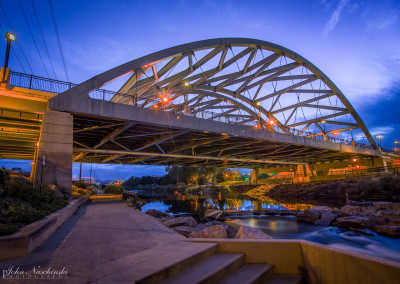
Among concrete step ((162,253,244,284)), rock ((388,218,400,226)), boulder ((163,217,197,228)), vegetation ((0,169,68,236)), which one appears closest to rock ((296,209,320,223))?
rock ((388,218,400,226))

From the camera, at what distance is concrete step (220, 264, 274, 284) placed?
408 centimetres

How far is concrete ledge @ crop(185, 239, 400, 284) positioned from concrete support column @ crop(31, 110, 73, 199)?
12538 mm

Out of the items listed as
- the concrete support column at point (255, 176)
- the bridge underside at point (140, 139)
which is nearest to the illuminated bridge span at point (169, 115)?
the bridge underside at point (140, 139)

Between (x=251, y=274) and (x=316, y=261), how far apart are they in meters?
1.27

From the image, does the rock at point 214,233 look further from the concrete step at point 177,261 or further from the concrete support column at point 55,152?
the concrete support column at point 55,152

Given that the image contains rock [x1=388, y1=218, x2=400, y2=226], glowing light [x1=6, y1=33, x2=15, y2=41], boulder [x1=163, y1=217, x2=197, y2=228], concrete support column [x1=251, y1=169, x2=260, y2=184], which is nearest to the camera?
boulder [x1=163, y1=217, x2=197, y2=228]

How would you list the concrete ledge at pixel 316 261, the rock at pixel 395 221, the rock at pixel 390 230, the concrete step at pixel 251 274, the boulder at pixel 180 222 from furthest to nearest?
the rock at pixel 395 221 < the boulder at pixel 180 222 < the rock at pixel 390 230 < the concrete step at pixel 251 274 < the concrete ledge at pixel 316 261

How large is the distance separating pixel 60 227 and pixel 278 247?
7.31 metres

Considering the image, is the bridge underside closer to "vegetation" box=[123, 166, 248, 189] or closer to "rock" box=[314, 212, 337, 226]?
"rock" box=[314, 212, 337, 226]

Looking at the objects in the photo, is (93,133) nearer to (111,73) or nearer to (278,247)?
(111,73)

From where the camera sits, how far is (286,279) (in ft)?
14.9

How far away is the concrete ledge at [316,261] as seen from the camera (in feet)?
10.4

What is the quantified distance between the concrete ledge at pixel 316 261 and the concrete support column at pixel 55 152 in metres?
12.5

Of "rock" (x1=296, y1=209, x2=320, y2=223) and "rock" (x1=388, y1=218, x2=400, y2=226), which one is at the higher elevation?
"rock" (x1=388, y1=218, x2=400, y2=226)
